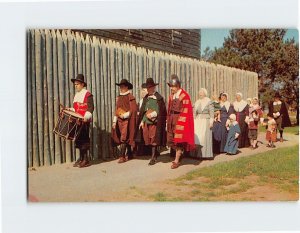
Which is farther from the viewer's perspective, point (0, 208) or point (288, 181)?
point (288, 181)

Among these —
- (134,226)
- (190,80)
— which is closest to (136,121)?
(190,80)

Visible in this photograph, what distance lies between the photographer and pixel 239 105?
8828 millimetres

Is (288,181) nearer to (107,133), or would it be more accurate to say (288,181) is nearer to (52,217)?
→ (107,133)

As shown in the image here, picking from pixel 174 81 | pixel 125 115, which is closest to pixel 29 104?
pixel 125 115

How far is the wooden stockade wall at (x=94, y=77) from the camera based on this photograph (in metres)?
8.08

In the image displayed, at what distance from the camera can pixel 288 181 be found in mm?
8672

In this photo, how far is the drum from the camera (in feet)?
26.5

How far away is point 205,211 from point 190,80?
2.23m

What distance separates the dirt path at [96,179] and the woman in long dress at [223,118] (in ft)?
2.38

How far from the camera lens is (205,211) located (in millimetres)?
8375

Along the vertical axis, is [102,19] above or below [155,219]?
above

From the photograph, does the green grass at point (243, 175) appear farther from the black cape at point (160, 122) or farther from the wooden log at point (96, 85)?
the wooden log at point (96, 85)

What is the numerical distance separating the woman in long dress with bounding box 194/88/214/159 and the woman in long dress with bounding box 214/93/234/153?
7.3 inches

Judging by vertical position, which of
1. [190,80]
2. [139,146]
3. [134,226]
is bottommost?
[134,226]
